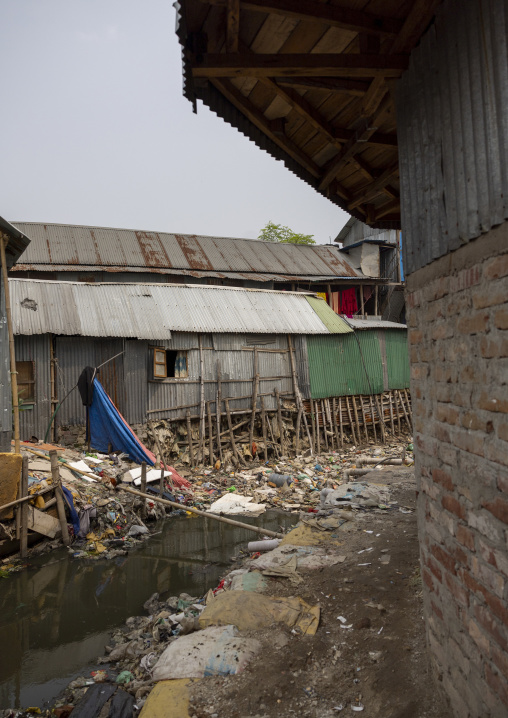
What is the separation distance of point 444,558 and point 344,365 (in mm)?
14037

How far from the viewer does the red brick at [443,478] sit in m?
2.52

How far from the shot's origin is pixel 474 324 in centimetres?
223

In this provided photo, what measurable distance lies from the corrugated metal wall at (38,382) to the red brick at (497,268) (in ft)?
40.7

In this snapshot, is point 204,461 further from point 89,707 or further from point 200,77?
point 200,77

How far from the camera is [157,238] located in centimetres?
2178

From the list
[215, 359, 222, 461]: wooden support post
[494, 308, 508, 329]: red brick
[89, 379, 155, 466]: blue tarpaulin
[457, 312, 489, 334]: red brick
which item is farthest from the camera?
[215, 359, 222, 461]: wooden support post

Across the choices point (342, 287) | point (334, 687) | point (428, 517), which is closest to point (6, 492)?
point (334, 687)

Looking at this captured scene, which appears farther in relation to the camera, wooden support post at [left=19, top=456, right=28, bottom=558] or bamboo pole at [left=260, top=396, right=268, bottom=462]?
bamboo pole at [left=260, top=396, right=268, bottom=462]

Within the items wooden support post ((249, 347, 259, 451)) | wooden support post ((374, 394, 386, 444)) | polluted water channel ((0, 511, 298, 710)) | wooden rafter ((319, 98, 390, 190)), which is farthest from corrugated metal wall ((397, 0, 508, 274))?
wooden support post ((374, 394, 386, 444))

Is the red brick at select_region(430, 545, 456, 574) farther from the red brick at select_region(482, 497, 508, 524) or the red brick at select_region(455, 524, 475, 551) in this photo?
the red brick at select_region(482, 497, 508, 524)

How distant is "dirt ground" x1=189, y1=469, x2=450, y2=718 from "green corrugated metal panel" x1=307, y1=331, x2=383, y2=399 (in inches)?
439

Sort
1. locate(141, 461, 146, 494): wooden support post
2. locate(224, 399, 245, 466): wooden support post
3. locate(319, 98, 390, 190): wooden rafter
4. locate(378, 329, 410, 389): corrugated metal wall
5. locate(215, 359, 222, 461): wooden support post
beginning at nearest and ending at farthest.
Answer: locate(319, 98, 390, 190): wooden rafter → locate(141, 461, 146, 494): wooden support post → locate(215, 359, 222, 461): wooden support post → locate(224, 399, 245, 466): wooden support post → locate(378, 329, 410, 389): corrugated metal wall

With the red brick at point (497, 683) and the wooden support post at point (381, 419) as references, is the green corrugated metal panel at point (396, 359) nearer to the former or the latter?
the wooden support post at point (381, 419)

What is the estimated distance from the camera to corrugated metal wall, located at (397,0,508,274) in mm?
2043
